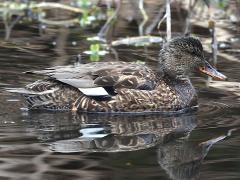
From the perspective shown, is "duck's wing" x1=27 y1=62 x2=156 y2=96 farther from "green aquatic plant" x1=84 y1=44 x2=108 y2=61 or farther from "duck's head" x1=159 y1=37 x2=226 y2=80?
"green aquatic plant" x1=84 y1=44 x2=108 y2=61

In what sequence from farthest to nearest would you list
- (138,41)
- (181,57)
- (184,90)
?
(138,41) → (181,57) → (184,90)

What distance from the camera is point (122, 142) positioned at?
7.75 metres

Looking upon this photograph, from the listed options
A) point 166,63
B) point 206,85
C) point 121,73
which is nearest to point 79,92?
point 121,73

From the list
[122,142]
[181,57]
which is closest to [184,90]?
[181,57]

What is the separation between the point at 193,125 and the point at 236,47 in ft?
17.9

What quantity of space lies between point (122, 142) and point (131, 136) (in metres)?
0.28

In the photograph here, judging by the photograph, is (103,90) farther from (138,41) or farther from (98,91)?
(138,41)

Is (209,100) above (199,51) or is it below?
below

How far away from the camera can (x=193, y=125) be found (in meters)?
8.69

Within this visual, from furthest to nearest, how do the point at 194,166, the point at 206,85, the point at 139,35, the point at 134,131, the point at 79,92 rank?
the point at 139,35 → the point at 206,85 → the point at 79,92 → the point at 134,131 → the point at 194,166

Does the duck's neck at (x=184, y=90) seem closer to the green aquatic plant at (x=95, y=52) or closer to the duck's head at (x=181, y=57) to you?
the duck's head at (x=181, y=57)

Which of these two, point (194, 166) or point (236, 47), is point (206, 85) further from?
point (194, 166)

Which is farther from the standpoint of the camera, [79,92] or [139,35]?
[139,35]

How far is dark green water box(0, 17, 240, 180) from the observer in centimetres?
669
